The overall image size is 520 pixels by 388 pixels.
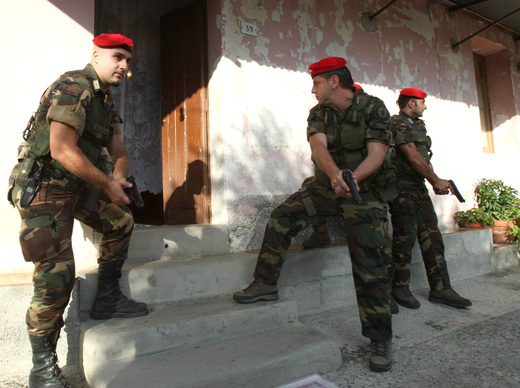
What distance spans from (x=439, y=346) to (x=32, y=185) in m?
2.87

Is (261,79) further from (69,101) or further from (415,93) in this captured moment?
(69,101)

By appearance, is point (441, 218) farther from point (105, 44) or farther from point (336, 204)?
point (105, 44)

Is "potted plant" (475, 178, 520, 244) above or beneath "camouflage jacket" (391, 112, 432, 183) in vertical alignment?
beneath

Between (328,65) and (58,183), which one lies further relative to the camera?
(328,65)

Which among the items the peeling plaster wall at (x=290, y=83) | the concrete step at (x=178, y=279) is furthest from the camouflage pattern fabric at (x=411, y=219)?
the concrete step at (x=178, y=279)

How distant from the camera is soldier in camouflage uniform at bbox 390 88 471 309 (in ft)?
11.5

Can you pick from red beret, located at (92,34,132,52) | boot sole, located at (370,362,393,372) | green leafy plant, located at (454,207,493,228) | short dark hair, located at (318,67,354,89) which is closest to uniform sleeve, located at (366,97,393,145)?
short dark hair, located at (318,67,354,89)

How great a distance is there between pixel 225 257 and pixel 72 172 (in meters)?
1.57

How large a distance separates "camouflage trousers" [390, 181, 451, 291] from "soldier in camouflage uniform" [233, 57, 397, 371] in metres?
1.07

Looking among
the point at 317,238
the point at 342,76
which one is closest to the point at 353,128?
the point at 342,76

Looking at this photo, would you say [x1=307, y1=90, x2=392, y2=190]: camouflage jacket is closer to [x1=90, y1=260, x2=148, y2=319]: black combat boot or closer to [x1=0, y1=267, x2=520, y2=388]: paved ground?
[x1=0, y1=267, x2=520, y2=388]: paved ground

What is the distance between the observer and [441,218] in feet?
17.9

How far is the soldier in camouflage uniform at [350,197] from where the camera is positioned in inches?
92.4

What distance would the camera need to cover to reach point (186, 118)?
13.5ft
